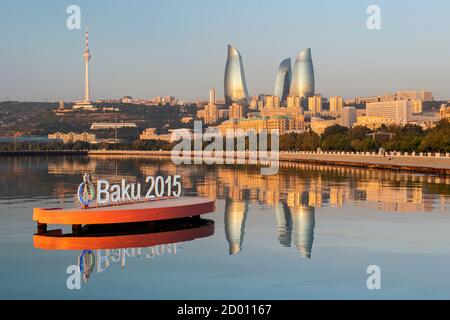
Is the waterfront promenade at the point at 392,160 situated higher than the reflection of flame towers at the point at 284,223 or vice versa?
the reflection of flame towers at the point at 284,223

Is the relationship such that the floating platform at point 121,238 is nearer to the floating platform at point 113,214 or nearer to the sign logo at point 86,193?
the floating platform at point 113,214

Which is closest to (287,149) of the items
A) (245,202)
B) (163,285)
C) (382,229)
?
(245,202)

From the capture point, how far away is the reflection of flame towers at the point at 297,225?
1170 inches

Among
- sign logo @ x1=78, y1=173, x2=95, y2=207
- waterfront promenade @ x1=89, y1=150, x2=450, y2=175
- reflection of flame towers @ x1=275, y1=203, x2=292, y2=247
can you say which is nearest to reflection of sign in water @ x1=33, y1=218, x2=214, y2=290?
sign logo @ x1=78, y1=173, x2=95, y2=207

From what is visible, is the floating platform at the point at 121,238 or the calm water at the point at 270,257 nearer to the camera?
the calm water at the point at 270,257

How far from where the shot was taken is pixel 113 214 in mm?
31641

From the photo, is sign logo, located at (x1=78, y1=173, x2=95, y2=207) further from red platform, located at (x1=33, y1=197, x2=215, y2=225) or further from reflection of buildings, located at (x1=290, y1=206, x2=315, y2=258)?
reflection of buildings, located at (x1=290, y1=206, x2=315, y2=258)

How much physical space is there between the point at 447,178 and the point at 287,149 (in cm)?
11072

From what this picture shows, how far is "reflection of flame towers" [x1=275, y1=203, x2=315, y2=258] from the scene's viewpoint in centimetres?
2972

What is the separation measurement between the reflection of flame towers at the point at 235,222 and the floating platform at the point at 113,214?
1919mm

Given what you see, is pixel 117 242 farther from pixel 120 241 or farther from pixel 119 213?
pixel 119 213

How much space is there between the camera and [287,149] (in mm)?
178000

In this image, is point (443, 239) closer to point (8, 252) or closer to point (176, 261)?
point (176, 261)

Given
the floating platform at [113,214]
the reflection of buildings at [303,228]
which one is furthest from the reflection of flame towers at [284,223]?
the floating platform at [113,214]
